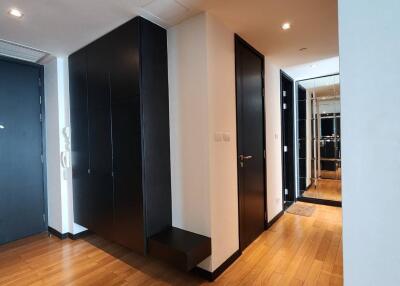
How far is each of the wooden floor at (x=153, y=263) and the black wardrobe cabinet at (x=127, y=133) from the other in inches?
11.9

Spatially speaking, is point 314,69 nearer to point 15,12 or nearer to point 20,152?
point 15,12

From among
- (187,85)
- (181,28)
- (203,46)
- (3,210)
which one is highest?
(181,28)

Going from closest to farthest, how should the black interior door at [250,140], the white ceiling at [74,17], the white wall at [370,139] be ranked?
the white wall at [370,139], the white ceiling at [74,17], the black interior door at [250,140]

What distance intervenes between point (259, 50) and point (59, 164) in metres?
3.23

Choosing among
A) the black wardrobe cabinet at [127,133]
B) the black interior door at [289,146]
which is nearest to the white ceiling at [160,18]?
the black wardrobe cabinet at [127,133]

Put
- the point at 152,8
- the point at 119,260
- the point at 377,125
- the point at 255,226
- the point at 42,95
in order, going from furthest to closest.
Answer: the point at 42,95 < the point at 255,226 < the point at 119,260 < the point at 152,8 < the point at 377,125

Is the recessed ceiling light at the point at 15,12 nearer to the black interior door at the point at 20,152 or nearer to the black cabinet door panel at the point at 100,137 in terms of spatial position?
the black cabinet door panel at the point at 100,137

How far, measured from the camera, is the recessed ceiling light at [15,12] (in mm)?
1893

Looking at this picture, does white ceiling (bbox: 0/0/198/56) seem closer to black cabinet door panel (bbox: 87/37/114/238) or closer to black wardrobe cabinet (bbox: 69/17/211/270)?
black wardrobe cabinet (bbox: 69/17/211/270)

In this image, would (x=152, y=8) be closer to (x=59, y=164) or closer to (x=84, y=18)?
(x=84, y=18)

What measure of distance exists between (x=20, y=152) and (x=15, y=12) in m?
1.94

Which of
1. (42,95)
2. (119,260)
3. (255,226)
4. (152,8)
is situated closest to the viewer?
(152,8)

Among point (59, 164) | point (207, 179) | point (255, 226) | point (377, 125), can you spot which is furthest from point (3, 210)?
point (377, 125)

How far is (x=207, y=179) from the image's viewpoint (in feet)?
6.62
